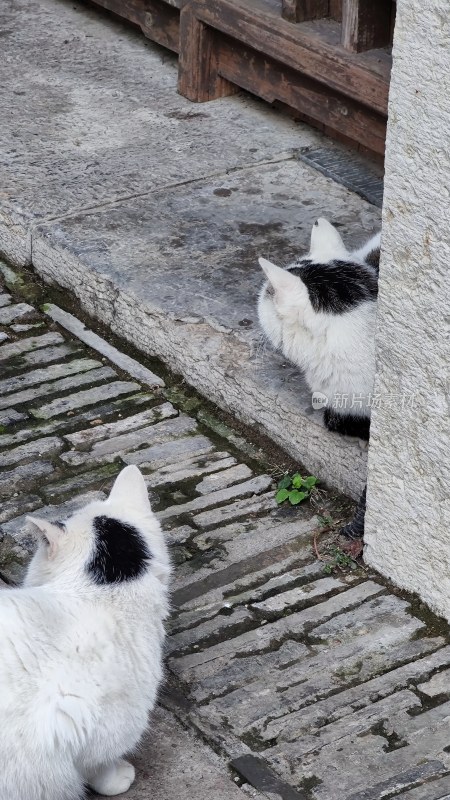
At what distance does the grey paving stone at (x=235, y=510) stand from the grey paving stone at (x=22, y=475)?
0.63m

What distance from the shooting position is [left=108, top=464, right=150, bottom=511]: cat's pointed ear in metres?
3.46

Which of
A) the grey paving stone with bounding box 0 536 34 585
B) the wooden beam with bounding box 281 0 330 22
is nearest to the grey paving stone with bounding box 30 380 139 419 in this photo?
the grey paving stone with bounding box 0 536 34 585

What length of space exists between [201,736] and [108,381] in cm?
196

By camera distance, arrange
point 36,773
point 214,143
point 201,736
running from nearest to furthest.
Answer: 1. point 36,773
2. point 201,736
3. point 214,143

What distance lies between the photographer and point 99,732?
305 cm

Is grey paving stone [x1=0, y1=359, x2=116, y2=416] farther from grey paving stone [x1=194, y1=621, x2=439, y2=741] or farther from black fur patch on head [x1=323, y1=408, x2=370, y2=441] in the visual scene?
grey paving stone [x1=194, y1=621, x2=439, y2=741]

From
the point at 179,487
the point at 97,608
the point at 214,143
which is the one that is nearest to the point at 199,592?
the point at 179,487

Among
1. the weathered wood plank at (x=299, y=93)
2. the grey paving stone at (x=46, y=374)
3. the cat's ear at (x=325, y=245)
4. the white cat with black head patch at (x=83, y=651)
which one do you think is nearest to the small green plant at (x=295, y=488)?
the cat's ear at (x=325, y=245)

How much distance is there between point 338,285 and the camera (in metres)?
4.27

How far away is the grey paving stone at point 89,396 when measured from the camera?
4887mm

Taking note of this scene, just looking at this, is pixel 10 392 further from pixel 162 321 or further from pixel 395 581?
pixel 395 581

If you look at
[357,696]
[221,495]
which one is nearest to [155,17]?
[221,495]

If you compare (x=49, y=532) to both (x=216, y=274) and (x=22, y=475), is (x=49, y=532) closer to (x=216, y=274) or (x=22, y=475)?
(x=22, y=475)

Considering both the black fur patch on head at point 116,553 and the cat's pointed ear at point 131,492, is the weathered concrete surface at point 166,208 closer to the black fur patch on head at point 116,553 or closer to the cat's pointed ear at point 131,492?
the cat's pointed ear at point 131,492
